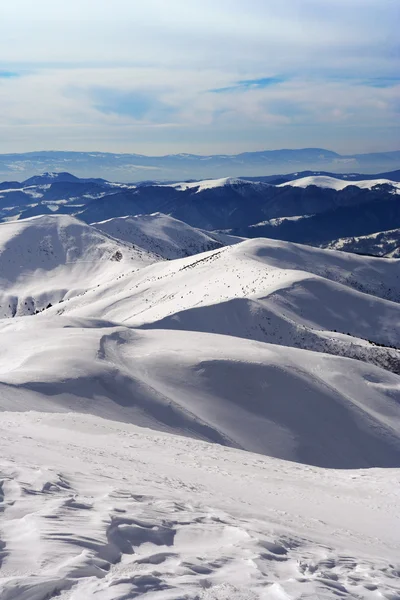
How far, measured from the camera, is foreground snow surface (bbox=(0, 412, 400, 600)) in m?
7.40

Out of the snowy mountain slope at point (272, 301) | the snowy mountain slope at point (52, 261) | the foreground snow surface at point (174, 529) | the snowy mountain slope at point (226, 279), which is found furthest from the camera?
the snowy mountain slope at point (52, 261)

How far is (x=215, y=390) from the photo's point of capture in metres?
33.2

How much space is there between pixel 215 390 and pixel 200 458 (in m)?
14.6

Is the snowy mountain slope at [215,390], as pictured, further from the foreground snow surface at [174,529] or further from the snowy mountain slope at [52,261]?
the snowy mountain slope at [52,261]

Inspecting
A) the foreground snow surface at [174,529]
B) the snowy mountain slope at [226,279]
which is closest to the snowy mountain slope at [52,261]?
the snowy mountain slope at [226,279]

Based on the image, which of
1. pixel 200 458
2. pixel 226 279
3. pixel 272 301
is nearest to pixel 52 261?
pixel 226 279

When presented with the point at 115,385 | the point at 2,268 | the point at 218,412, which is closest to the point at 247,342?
the point at 218,412

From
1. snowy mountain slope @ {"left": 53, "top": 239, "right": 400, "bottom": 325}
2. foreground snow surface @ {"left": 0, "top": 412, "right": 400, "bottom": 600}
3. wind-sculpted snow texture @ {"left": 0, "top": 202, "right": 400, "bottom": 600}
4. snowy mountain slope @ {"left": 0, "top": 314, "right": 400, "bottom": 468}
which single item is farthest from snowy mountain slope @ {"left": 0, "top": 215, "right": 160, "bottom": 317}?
foreground snow surface @ {"left": 0, "top": 412, "right": 400, "bottom": 600}

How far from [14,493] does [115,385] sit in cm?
1983

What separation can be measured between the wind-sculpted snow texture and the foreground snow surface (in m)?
0.04

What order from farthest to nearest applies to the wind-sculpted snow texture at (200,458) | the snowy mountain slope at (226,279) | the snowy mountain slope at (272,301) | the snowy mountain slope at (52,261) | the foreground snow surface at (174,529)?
1. the snowy mountain slope at (52,261)
2. the snowy mountain slope at (226,279)
3. the snowy mountain slope at (272,301)
4. the wind-sculpted snow texture at (200,458)
5. the foreground snow surface at (174,529)

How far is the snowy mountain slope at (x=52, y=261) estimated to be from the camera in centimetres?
13438

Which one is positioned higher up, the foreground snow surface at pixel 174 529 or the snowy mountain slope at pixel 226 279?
the foreground snow surface at pixel 174 529

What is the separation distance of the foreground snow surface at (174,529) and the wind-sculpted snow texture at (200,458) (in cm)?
4
